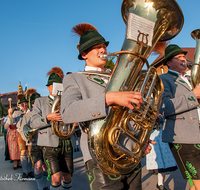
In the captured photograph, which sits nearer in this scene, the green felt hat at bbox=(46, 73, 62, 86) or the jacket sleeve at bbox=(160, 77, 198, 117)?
the jacket sleeve at bbox=(160, 77, 198, 117)

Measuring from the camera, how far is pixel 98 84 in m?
1.74

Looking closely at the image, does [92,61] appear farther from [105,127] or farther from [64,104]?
[105,127]

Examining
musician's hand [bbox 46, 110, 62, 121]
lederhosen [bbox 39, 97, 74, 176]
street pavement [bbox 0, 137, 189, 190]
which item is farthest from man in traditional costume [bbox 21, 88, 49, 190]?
musician's hand [bbox 46, 110, 62, 121]

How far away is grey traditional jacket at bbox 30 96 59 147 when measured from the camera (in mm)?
3088

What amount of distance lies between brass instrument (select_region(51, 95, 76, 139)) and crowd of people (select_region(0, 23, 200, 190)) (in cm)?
10

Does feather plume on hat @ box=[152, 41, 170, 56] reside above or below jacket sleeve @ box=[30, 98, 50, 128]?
above

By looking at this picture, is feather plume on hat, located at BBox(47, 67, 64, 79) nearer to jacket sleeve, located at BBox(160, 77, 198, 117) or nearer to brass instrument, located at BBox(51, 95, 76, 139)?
brass instrument, located at BBox(51, 95, 76, 139)

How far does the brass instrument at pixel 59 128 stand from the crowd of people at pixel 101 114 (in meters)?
0.10

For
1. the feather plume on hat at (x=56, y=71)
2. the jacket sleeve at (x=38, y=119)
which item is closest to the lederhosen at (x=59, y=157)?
the jacket sleeve at (x=38, y=119)

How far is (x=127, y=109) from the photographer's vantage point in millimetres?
1479

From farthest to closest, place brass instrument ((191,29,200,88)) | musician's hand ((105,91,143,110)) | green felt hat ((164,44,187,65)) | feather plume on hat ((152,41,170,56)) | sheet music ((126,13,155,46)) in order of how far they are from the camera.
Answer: feather plume on hat ((152,41,170,56))
green felt hat ((164,44,187,65))
brass instrument ((191,29,200,88))
sheet music ((126,13,155,46))
musician's hand ((105,91,143,110))

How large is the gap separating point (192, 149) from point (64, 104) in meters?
1.68

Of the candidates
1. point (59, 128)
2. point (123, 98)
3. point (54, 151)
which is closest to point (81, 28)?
point (123, 98)

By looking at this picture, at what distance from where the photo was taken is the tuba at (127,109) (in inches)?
54.1
